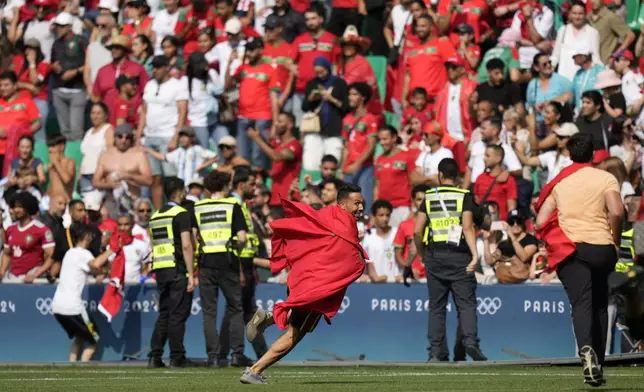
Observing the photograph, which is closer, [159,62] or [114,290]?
[114,290]

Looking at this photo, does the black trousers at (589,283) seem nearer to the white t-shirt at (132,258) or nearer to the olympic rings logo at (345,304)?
the olympic rings logo at (345,304)

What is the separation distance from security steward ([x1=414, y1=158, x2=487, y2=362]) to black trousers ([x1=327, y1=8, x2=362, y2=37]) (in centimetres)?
757

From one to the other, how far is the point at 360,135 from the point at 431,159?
1.65 m

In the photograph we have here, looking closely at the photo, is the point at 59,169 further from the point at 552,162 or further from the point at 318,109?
the point at 552,162

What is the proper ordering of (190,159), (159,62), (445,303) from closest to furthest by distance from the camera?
(445,303) < (190,159) < (159,62)

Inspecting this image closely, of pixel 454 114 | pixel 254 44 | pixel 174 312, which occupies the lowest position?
pixel 174 312

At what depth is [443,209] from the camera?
17.2 m

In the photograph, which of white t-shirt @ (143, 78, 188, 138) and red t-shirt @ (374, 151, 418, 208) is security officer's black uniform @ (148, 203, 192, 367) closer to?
red t-shirt @ (374, 151, 418, 208)

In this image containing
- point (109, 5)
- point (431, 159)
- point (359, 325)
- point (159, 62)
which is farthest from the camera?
point (109, 5)

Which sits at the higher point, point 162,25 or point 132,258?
point 162,25

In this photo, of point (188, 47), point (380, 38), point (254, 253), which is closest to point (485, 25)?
point (380, 38)

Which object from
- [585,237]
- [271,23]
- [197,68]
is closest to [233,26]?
[271,23]

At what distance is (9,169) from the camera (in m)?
24.3

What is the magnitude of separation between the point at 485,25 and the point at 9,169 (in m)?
7.97
